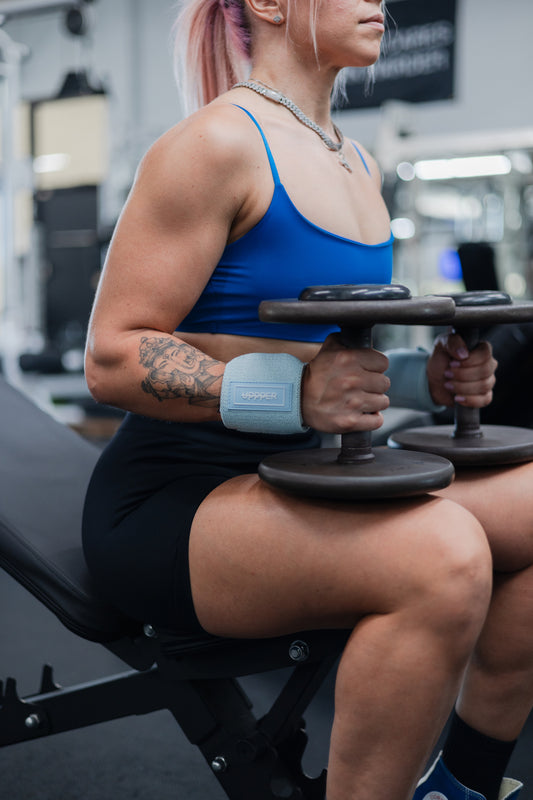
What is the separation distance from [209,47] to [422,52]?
5929 millimetres

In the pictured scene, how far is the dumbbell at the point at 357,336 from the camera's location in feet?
2.38

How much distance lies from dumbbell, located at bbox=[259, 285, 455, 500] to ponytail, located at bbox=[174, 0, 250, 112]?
1.63 ft

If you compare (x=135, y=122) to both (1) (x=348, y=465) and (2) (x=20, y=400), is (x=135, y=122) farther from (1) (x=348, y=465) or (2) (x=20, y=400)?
(1) (x=348, y=465)

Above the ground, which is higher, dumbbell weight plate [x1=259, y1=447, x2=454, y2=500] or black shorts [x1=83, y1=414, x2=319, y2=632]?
dumbbell weight plate [x1=259, y1=447, x2=454, y2=500]

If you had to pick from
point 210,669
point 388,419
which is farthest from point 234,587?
point 388,419

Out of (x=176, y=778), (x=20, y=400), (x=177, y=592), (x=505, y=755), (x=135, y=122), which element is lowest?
(x=176, y=778)

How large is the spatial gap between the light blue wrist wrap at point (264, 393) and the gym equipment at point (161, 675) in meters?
0.25

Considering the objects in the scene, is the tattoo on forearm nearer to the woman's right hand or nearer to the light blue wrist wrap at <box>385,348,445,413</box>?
the woman's right hand

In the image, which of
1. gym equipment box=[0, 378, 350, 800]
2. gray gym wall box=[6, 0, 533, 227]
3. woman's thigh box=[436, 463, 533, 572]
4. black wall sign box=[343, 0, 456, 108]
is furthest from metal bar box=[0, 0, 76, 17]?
woman's thigh box=[436, 463, 533, 572]

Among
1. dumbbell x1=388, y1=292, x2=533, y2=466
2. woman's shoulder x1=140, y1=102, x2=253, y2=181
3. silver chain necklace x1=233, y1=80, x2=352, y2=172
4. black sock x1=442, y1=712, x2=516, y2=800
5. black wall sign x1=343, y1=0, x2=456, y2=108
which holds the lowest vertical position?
black sock x1=442, y1=712, x2=516, y2=800

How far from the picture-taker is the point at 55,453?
4.33 feet

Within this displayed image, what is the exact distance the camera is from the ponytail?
108cm

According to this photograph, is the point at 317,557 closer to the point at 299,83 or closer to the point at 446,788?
the point at 446,788

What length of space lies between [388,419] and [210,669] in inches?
32.5
